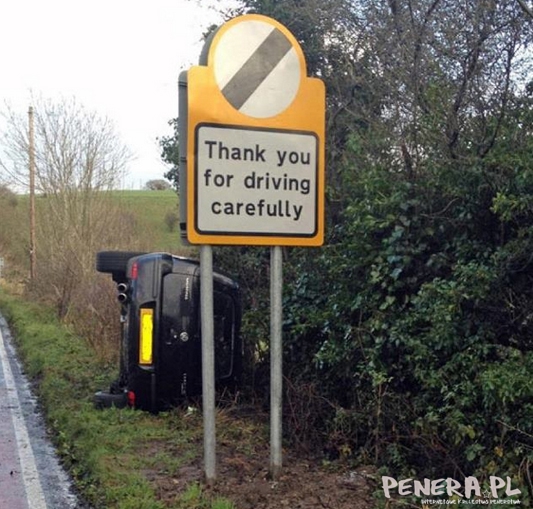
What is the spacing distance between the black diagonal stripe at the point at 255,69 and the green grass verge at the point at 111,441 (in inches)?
106

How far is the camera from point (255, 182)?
5234 mm

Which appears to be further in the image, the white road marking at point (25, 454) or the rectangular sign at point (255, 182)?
the white road marking at point (25, 454)

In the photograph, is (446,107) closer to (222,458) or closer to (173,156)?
(222,458)

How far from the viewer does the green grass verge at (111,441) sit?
524 centimetres

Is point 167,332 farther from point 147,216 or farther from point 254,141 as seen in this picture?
point 147,216

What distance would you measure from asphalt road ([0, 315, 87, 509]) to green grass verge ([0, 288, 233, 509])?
4.9 inches

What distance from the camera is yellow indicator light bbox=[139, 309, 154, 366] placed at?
291 inches

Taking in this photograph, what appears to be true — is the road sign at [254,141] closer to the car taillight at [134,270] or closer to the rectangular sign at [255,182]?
the rectangular sign at [255,182]

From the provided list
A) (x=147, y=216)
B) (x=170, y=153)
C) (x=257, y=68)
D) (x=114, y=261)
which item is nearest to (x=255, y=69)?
(x=257, y=68)

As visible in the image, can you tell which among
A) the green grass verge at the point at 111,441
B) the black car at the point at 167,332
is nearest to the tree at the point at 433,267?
the black car at the point at 167,332

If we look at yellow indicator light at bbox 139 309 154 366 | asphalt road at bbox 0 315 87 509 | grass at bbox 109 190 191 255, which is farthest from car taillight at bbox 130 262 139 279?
grass at bbox 109 190 191 255

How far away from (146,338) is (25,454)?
5.07ft

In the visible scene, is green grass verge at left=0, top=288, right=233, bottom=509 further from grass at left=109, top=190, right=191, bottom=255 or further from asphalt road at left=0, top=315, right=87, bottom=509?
A: grass at left=109, top=190, right=191, bottom=255

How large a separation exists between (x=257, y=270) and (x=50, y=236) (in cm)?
1664
